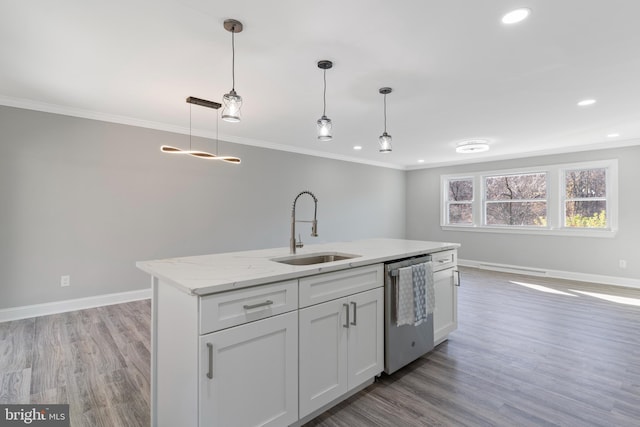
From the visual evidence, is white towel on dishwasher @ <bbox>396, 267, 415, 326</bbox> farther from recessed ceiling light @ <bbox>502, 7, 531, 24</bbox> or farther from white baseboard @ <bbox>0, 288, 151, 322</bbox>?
white baseboard @ <bbox>0, 288, 151, 322</bbox>

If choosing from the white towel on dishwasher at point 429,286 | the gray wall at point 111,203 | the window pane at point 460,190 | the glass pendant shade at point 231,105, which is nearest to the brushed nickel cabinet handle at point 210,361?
the glass pendant shade at point 231,105

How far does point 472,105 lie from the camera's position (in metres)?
3.43

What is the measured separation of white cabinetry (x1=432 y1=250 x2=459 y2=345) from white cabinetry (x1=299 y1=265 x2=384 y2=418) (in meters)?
0.75

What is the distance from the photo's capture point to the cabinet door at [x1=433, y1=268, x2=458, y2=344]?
2707mm

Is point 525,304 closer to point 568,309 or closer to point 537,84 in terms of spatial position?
point 568,309

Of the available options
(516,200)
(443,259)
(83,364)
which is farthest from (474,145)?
(83,364)

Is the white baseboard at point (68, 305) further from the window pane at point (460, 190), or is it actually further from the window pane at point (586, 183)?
the window pane at point (586, 183)

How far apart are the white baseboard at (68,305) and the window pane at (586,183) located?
7.10 meters

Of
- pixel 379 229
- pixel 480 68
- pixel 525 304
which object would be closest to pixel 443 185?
pixel 379 229

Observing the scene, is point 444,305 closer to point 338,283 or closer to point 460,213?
point 338,283

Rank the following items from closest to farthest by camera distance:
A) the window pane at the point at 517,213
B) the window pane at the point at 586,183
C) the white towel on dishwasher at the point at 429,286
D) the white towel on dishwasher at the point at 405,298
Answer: the white towel on dishwasher at the point at 405,298, the white towel on dishwasher at the point at 429,286, the window pane at the point at 586,183, the window pane at the point at 517,213

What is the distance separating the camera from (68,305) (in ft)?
12.1

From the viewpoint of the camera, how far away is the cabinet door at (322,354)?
5.64 feet

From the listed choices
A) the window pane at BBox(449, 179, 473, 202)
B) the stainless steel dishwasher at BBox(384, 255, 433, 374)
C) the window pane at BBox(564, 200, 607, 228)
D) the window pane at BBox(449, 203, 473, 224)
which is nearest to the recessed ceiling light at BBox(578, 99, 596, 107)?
the stainless steel dishwasher at BBox(384, 255, 433, 374)
